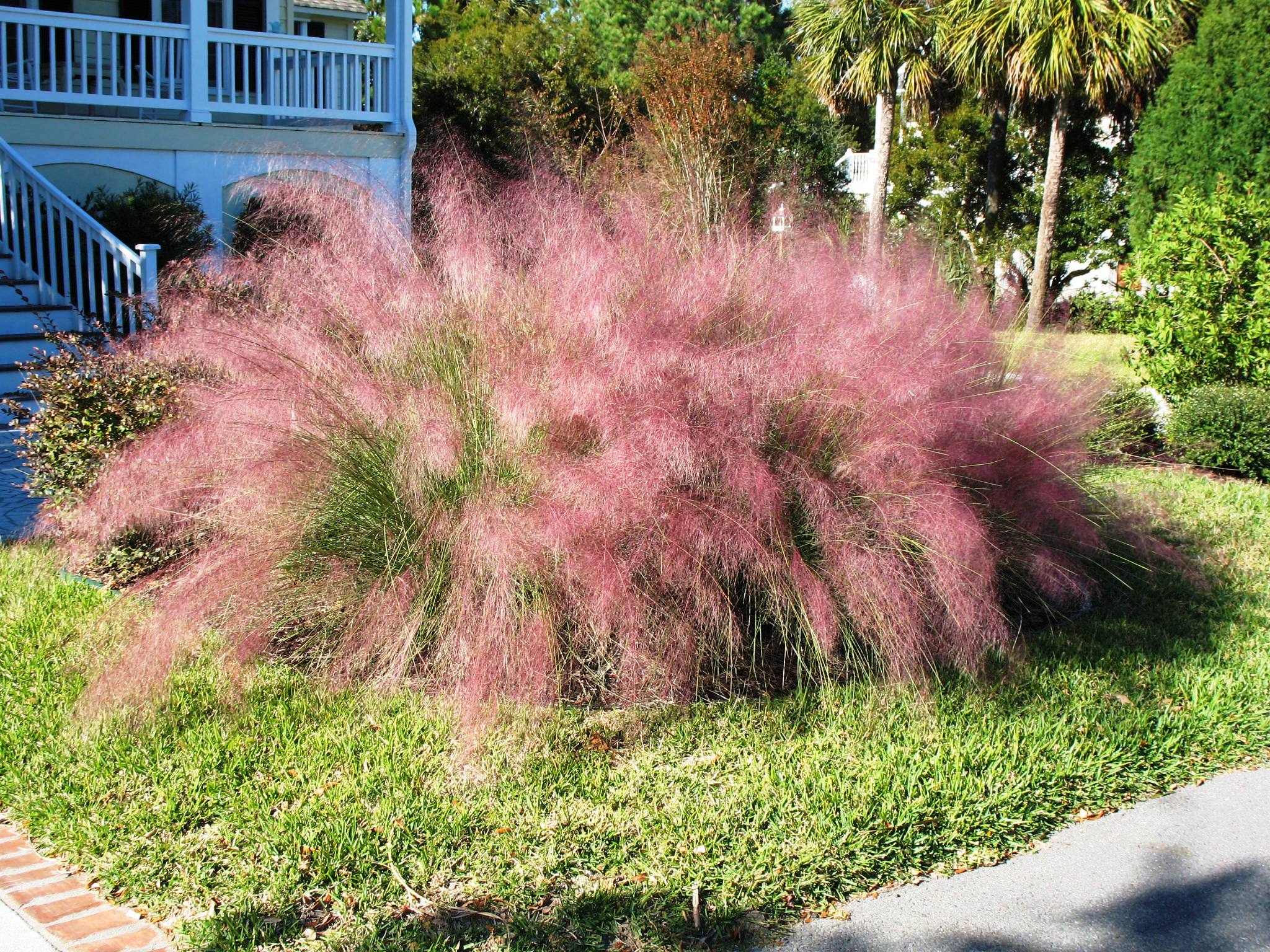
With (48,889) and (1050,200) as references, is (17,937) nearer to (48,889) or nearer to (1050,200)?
(48,889)

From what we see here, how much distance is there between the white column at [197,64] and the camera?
12.9 metres

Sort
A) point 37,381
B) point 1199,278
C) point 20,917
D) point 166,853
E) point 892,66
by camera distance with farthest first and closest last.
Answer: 1. point 892,66
2. point 1199,278
3. point 37,381
4. point 166,853
5. point 20,917

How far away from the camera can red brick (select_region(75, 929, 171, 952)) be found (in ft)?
9.64

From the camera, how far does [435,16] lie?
33.8 meters

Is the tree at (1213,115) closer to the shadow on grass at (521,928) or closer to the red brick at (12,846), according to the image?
the shadow on grass at (521,928)

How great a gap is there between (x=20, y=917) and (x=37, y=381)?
3388mm

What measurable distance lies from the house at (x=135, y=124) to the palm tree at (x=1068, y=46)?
8.99 metres

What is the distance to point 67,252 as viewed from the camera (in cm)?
1022

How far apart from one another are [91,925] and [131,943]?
17 cm

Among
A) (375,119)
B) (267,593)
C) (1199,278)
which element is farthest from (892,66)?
(267,593)

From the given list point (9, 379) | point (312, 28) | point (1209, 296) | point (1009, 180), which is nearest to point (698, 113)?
point (1209, 296)

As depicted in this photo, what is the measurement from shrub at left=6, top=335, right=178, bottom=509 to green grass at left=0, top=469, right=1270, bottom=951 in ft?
2.84

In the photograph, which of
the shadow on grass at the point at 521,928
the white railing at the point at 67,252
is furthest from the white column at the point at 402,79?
the shadow on grass at the point at 521,928

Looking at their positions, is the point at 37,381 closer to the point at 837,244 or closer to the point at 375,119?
the point at 837,244
